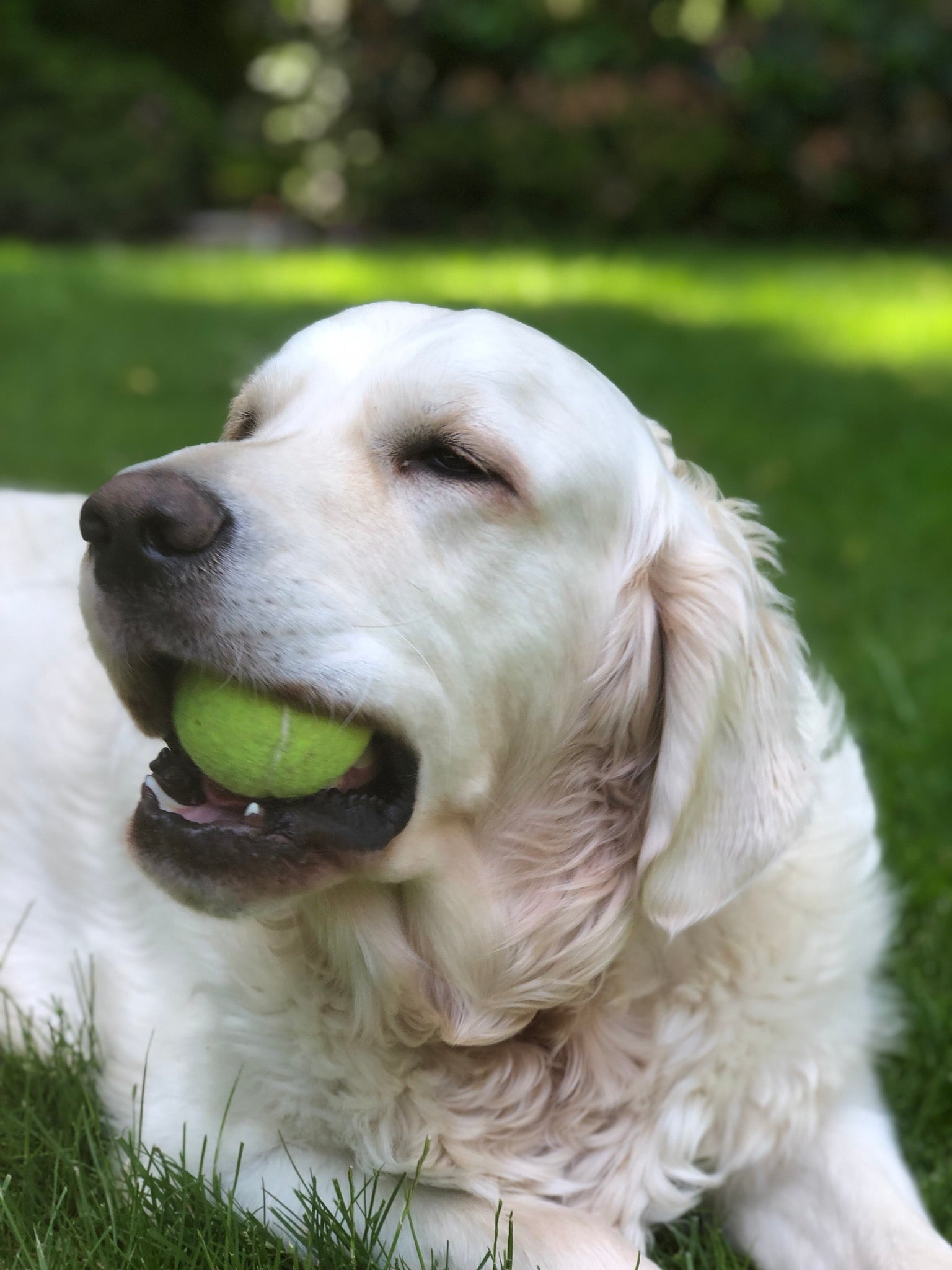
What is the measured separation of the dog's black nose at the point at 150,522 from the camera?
163 centimetres

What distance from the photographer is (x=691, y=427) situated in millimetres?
6258

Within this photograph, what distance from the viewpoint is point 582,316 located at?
8.18 meters

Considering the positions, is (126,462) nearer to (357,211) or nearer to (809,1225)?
(809,1225)

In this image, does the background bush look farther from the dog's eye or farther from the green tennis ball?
the green tennis ball

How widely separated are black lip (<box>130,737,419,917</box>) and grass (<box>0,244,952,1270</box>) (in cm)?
41

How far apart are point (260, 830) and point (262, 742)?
0.37 ft

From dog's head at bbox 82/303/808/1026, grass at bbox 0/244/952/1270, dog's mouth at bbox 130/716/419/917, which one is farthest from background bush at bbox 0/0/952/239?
dog's mouth at bbox 130/716/419/917

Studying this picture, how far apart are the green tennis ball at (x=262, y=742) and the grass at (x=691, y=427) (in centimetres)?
55

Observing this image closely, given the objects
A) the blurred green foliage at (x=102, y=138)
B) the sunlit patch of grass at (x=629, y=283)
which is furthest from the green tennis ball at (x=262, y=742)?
the blurred green foliage at (x=102, y=138)

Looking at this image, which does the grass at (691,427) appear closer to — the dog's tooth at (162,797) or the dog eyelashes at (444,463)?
the dog's tooth at (162,797)

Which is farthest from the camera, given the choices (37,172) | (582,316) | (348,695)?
(37,172)

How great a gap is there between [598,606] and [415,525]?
0.99ft

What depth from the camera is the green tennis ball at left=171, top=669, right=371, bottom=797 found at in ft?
5.60

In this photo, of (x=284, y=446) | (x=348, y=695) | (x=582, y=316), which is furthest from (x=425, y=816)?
(x=582, y=316)
